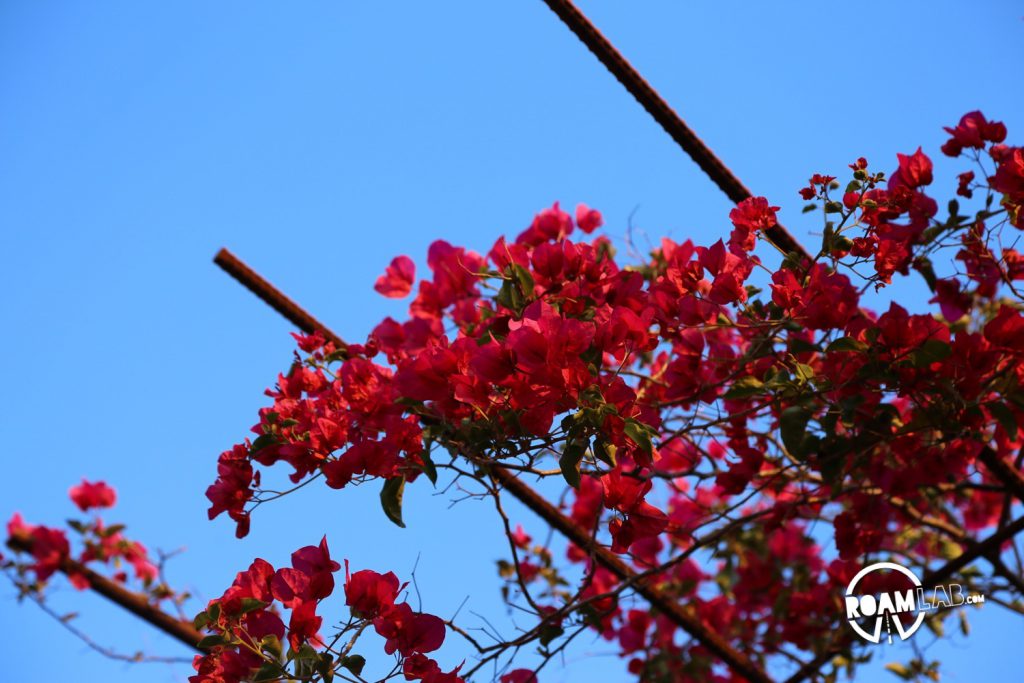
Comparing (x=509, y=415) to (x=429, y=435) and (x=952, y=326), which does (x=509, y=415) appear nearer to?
(x=429, y=435)

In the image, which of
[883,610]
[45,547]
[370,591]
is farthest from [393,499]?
[45,547]

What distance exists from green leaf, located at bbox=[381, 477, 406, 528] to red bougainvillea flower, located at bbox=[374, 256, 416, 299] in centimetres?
77

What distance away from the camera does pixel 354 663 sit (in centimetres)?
155

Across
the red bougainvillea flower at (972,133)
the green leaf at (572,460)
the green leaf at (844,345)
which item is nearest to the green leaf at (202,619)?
the green leaf at (572,460)

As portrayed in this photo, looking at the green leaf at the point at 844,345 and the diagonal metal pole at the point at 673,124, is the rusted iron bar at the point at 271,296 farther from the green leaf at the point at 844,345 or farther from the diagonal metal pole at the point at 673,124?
the green leaf at the point at 844,345

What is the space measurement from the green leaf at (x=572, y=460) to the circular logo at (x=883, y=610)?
1.19 m

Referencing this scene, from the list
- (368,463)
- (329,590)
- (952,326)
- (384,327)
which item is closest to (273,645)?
(329,590)

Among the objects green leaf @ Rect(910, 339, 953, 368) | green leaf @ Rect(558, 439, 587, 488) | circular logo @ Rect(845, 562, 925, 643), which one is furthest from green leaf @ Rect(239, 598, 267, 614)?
circular logo @ Rect(845, 562, 925, 643)

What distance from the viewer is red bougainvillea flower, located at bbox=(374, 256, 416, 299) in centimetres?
247

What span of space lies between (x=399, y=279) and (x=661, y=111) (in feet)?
2.70

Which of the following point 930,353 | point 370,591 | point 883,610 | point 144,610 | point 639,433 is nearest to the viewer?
point 639,433

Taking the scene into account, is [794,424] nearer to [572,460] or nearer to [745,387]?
[745,387]

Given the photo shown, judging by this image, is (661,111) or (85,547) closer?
(661,111)

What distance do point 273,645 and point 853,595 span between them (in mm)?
1568
